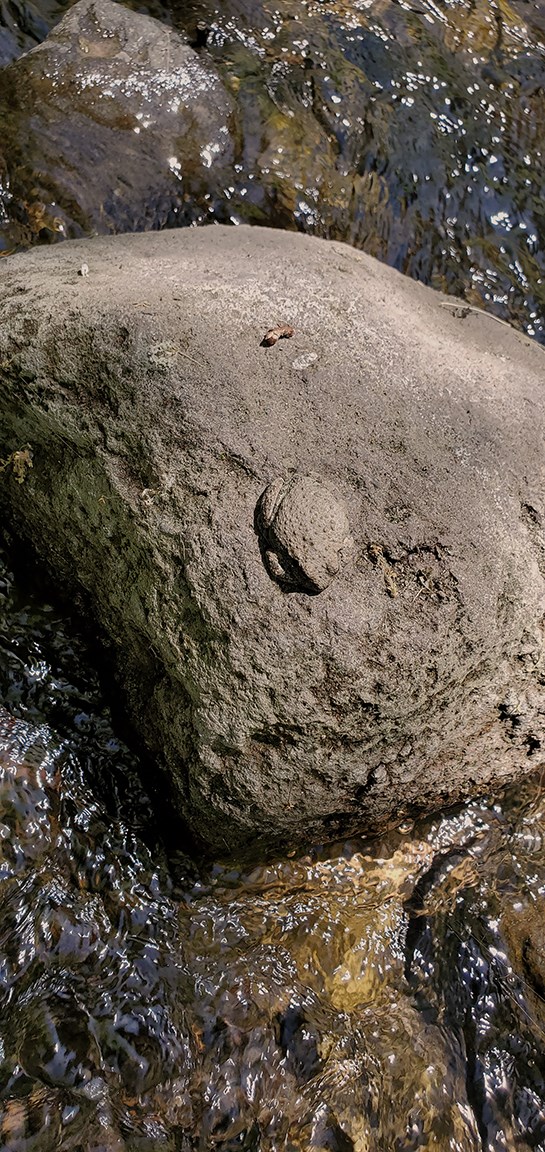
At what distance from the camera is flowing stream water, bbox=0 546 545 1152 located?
88.0 inches

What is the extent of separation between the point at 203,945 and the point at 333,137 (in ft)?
12.3

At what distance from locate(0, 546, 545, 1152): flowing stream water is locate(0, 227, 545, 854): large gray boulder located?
0.25 m

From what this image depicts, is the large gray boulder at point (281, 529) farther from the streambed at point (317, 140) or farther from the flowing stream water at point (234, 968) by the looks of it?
the streambed at point (317, 140)

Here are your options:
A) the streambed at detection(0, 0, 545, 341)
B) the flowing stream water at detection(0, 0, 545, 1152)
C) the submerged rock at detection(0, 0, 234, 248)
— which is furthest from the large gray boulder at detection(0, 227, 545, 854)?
the streambed at detection(0, 0, 545, 341)

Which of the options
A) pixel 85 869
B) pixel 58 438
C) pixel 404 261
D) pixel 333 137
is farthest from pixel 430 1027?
pixel 333 137

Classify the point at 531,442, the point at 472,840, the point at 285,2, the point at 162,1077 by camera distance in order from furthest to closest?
the point at 285,2, the point at 472,840, the point at 531,442, the point at 162,1077

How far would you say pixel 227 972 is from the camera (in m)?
2.46

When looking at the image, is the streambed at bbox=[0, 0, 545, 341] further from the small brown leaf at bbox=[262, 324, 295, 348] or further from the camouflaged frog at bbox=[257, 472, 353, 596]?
the camouflaged frog at bbox=[257, 472, 353, 596]

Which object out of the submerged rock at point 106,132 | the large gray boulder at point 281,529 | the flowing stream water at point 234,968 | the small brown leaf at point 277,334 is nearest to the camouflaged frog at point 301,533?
the large gray boulder at point 281,529

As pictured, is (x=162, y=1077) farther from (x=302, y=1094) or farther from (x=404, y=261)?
(x=404, y=261)

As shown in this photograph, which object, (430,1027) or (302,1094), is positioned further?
(430,1027)

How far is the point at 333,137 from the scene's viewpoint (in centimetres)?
409

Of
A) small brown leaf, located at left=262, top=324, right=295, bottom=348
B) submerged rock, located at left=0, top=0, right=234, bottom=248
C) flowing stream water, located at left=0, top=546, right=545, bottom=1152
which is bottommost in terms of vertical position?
flowing stream water, located at left=0, top=546, right=545, bottom=1152

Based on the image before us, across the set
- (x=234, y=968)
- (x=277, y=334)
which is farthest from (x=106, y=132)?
(x=234, y=968)
